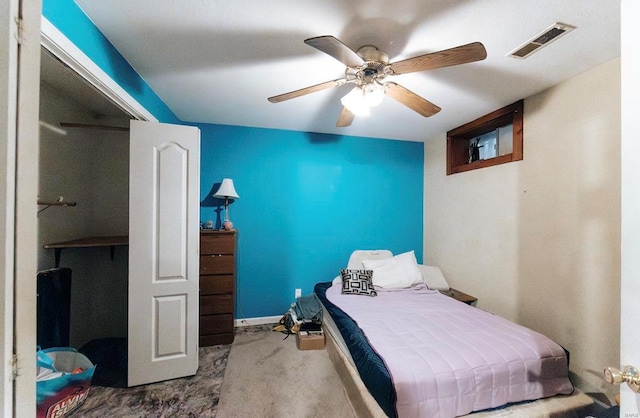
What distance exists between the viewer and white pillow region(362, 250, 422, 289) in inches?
113

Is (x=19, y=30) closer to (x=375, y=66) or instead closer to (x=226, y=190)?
(x=375, y=66)

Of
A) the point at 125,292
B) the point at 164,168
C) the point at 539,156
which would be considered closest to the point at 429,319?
the point at 539,156

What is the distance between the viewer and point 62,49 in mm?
1207

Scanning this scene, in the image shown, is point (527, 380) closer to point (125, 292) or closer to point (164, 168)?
point (164, 168)

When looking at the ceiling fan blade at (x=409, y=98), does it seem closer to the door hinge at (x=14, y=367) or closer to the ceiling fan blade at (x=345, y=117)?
the ceiling fan blade at (x=345, y=117)

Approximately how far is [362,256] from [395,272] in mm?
496

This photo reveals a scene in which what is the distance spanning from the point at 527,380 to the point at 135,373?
8.96 feet

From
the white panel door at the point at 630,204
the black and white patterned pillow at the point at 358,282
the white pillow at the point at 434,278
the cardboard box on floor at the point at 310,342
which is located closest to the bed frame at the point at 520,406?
the cardboard box on floor at the point at 310,342

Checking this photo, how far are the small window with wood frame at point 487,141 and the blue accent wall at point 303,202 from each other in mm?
605

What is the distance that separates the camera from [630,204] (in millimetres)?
646

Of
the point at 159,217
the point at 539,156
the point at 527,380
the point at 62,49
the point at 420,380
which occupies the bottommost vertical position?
the point at 527,380

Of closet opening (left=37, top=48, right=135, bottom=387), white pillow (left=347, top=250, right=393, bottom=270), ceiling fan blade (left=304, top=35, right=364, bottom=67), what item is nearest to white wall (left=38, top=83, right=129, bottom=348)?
closet opening (left=37, top=48, right=135, bottom=387)

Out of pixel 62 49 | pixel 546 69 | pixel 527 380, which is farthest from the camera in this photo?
pixel 546 69

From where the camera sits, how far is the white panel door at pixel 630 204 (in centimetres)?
63
